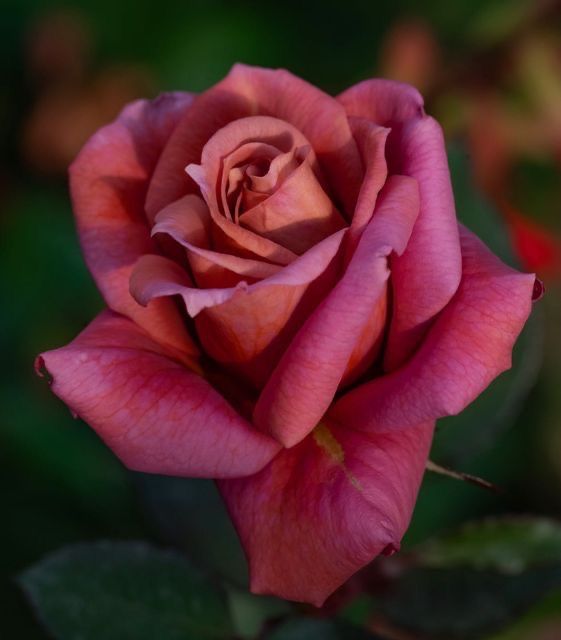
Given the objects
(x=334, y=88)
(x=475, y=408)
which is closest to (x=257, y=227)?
(x=475, y=408)

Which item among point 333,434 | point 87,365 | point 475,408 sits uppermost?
point 87,365

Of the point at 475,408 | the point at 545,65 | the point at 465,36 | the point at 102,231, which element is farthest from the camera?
the point at 465,36

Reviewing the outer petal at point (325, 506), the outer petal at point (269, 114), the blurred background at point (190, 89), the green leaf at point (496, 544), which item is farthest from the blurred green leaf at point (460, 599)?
the outer petal at point (269, 114)

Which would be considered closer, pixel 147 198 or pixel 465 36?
pixel 147 198

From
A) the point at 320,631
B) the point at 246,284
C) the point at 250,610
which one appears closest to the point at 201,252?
the point at 246,284

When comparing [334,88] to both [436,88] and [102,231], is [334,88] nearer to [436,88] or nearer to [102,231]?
[436,88]

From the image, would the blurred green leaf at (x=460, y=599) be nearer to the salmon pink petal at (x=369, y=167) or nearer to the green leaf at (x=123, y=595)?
the green leaf at (x=123, y=595)

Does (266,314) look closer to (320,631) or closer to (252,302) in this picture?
(252,302)
